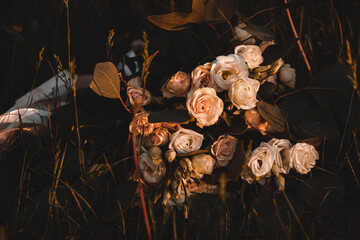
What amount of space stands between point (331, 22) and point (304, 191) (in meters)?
0.98

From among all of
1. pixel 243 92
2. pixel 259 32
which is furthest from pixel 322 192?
pixel 259 32

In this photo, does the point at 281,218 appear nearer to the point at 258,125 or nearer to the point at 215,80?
the point at 258,125

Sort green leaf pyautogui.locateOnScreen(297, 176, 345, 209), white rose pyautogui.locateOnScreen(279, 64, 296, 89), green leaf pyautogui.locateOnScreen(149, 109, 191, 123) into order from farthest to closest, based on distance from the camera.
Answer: white rose pyautogui.locateOnScreen(279, 64, 296, 89)
green leaf pyautogui.locateOnScreen(297, 176, 345, 209)
green leaf pyautogui.locateOnScreen(149, 109, 191, 123)

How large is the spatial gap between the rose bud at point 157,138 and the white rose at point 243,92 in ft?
0.70

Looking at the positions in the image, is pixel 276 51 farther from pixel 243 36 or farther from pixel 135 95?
pixel 135 95

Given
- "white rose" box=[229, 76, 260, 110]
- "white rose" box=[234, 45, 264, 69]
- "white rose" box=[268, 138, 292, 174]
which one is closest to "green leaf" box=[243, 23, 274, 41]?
"white rose" box=[234, 45, 264, 69]

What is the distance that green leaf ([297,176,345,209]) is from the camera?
38.3 inches

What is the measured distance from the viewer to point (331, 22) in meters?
1.61

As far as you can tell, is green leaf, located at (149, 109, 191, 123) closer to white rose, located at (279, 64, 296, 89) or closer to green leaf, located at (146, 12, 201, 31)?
green leaf, located at (146, 12, 201, 31)

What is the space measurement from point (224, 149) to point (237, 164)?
0.19 ft

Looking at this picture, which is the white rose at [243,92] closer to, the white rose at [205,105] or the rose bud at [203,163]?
the white rose at [205,105]

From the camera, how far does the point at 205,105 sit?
87 centimetres

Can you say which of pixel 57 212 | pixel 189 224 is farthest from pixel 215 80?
pixel 57 212

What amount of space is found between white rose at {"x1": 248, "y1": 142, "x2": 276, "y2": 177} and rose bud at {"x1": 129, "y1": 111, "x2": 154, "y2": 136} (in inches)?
11.4
